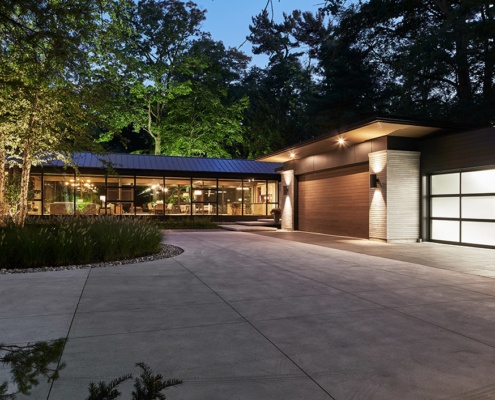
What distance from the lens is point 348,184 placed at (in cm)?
1725

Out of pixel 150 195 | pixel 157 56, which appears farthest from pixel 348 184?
pixel 157 56

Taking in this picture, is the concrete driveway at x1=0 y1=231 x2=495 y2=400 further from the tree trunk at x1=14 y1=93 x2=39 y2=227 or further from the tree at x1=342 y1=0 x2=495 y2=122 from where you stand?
the tree at x1=342 y1=0 x2=495 y2=122

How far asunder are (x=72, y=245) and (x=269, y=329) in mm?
6326

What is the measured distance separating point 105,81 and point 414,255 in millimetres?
10268

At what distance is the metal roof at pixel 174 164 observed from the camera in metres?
25.2

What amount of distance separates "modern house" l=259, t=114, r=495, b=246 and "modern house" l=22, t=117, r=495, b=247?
0.03 metres

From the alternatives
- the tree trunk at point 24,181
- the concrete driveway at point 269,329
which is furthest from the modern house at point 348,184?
the concrete driveway at point 269,329

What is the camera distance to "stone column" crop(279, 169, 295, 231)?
2169 centimetres

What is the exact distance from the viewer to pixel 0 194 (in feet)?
37.1

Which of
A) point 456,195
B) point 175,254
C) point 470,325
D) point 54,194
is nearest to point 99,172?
point 54,194

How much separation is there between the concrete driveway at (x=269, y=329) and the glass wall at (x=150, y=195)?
18816mm

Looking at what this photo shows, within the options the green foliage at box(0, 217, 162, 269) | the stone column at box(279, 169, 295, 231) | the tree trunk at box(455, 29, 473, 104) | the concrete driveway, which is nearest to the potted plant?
the stone column at box(279, 169, 295, 231)

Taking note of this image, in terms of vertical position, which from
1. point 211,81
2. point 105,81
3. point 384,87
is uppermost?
point 211,81

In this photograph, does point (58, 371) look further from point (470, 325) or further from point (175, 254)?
point (175, 254)
